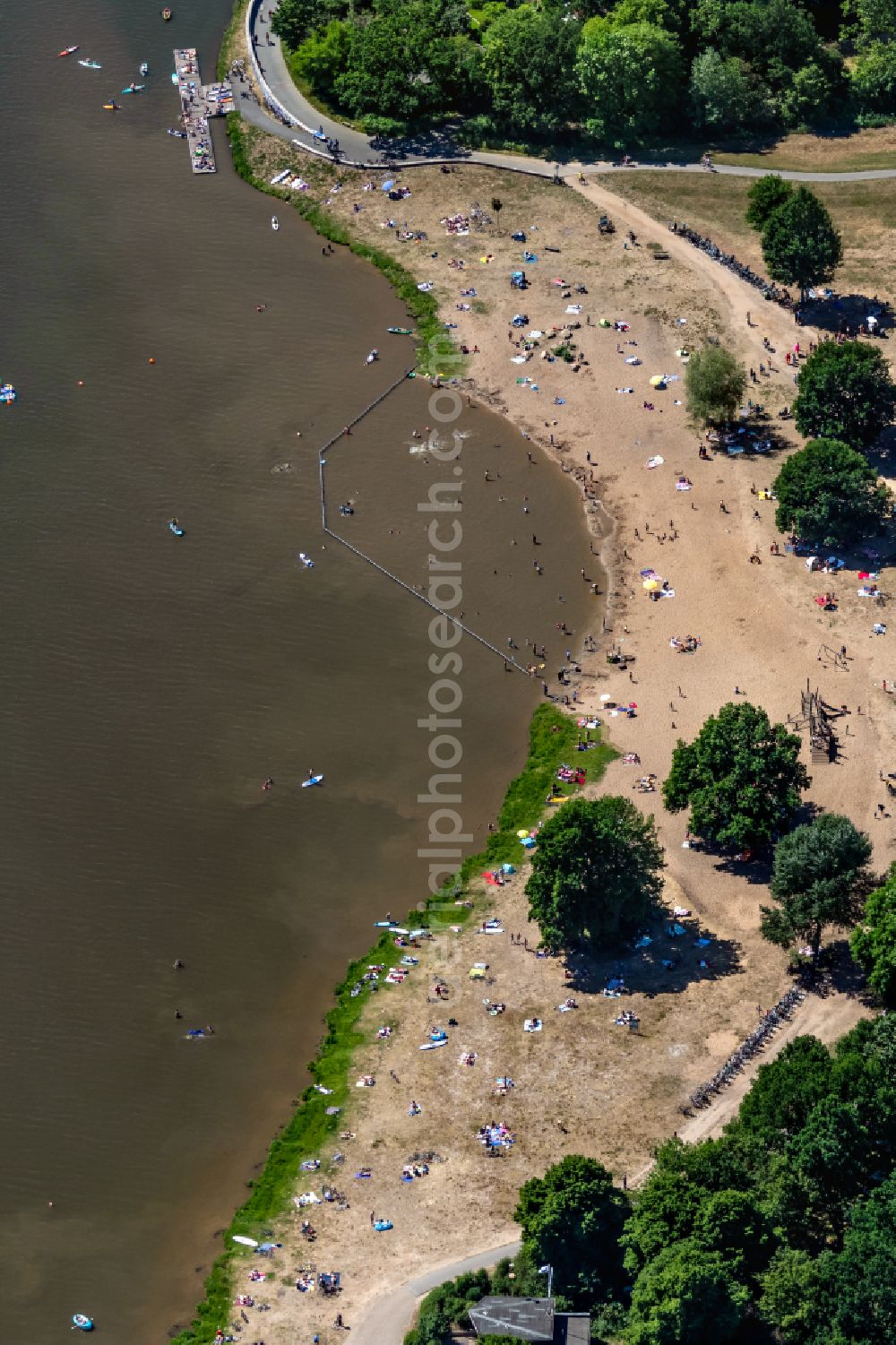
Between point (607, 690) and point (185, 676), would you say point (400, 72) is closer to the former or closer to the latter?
point (185, 676)

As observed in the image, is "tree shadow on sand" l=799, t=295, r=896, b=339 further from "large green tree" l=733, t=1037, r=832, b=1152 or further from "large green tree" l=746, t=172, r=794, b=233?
"large green tree" l=733, t=1037, r=832, b=1152

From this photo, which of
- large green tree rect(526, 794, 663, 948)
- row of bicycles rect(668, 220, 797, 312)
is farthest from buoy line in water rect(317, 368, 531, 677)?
row of bicycles rect(668, 220, 797, 312)

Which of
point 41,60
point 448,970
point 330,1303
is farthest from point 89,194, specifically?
point 330,1303

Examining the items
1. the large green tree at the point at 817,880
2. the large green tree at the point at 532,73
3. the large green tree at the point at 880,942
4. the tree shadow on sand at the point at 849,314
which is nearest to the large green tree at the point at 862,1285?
the large green tree at the point at 880,942

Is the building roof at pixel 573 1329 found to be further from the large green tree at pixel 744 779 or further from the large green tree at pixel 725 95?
the large green tree at pixel 725 95

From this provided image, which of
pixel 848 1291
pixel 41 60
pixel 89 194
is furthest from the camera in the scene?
pixel 41 60

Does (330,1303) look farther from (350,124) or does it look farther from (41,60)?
(41,60)
